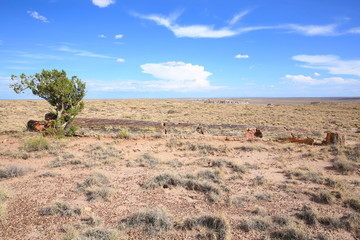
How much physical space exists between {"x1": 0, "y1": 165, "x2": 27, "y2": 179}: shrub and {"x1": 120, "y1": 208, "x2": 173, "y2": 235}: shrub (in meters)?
4.33

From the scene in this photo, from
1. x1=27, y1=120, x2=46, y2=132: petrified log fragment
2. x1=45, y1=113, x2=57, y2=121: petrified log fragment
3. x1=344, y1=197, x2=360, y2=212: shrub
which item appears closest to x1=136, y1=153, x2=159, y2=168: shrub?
x1=344, y1=197, x2=360, y2=212: shrub

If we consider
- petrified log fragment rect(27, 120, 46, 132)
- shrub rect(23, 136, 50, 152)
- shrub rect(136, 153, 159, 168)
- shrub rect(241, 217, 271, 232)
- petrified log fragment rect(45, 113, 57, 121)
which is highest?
petrified log fragment rect(45, 113, 57, 121)

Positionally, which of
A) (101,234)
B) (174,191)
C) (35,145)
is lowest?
(174,191)

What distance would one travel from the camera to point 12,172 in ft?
19.5

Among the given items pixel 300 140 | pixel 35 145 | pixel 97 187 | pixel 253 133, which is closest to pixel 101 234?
pixel 97 187

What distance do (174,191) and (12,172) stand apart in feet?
16.5

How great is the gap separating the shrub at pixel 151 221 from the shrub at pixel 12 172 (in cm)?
433

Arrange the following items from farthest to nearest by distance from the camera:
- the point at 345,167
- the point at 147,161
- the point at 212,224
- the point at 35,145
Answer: the point at 35,145
the point at 147,161
the point at 345,167
the point at 212,224

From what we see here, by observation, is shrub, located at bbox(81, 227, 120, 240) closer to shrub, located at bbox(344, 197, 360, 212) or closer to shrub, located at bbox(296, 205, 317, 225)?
shrub, located at bbox(296, 205, 317, 225)

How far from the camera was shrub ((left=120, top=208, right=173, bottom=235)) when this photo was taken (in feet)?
12.3

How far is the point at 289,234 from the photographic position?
355cm

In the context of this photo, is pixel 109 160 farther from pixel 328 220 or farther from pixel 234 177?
pixel 328 220

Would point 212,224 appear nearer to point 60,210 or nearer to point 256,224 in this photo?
point 256,224

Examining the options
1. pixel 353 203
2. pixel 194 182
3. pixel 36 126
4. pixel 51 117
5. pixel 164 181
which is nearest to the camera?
pixel 353 203
